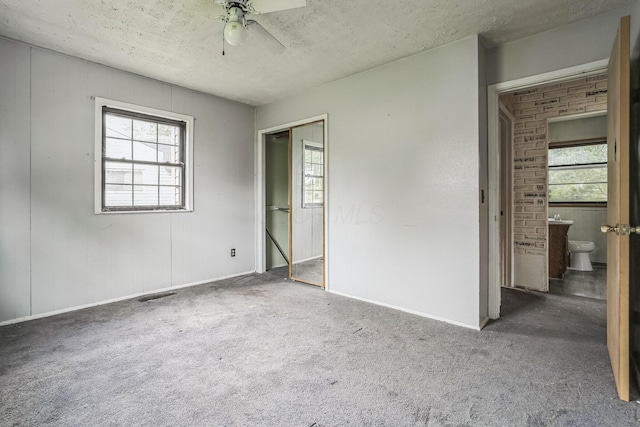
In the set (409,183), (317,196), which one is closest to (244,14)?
(409,183)

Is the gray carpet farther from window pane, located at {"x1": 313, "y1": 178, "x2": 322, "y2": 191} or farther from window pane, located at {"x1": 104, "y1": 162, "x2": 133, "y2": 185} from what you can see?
window pane, located at {"x1": 313, "y1": 178, "x2": 322, "y2": 191}

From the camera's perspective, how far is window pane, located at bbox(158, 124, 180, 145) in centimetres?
379

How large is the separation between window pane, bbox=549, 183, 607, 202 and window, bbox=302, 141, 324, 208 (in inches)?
166

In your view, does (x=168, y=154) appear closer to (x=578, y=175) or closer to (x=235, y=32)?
(x=235, y=32)

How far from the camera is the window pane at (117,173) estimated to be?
11.0ft

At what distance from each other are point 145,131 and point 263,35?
2.25m

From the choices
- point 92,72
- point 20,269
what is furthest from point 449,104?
point 20,269

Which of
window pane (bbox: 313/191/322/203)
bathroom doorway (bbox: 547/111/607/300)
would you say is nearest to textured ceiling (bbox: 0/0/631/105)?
window pane (bbox: 313/191/322/203)

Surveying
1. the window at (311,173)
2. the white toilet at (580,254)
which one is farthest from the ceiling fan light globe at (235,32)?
the white toilet at (580,254)

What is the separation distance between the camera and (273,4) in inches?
74.7

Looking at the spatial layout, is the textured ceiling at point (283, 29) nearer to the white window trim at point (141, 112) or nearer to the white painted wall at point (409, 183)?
the white painted wall at point (409, 183)

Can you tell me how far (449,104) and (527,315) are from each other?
215 centimetres

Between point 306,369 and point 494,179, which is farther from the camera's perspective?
point 494,179

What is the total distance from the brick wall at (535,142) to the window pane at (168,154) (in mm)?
4138
